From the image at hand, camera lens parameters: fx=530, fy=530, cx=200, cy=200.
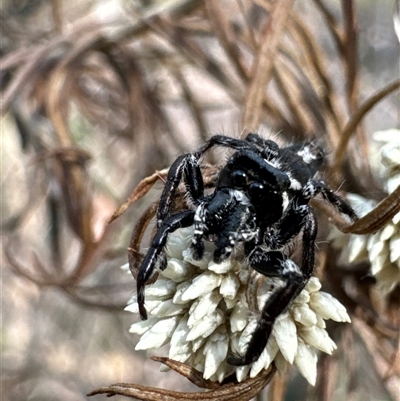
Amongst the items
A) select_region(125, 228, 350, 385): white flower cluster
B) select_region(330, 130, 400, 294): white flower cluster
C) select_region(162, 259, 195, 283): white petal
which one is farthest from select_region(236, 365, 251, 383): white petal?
select_region(330, 130, 400, 294): white flower cluster

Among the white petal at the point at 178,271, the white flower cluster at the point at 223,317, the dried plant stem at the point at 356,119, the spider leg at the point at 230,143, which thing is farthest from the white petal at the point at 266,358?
the dried plant stem at the point at 356,119

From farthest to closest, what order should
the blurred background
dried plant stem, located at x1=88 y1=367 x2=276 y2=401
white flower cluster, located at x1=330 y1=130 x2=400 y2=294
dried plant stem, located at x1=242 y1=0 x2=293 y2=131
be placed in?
the blurred background → dried plant stem, located at x1=242 y1=0 x2=293 y2=131 → white flower cluster, located at x1=330 y1=130 x2=400 y2=294 → dried plant stem, located at x1=88 y1=367 x2=276 y2=401

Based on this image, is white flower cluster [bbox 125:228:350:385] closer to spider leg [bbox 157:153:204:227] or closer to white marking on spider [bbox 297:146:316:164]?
spider leg [bbox 157:153:204:227]

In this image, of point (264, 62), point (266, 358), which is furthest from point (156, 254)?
point (264, 62)

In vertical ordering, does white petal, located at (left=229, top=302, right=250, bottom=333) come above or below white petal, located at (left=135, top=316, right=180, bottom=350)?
below

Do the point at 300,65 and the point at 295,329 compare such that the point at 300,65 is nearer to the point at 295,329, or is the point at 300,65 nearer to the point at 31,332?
the point at 295,329

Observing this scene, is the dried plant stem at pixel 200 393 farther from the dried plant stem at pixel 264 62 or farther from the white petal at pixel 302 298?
the dried plant stem at pixel 264 62

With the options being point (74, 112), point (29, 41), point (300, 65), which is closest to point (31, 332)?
point (74, 112)

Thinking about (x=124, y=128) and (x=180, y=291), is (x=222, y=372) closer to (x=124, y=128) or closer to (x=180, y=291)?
(x=180, y=291)
